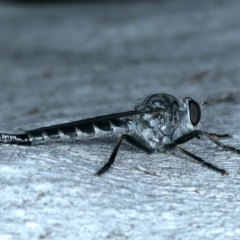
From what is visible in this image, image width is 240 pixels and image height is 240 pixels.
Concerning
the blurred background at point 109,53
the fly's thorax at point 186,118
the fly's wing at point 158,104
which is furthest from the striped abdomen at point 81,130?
the blurred background at point 109,53

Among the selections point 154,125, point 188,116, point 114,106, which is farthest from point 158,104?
point 114,106

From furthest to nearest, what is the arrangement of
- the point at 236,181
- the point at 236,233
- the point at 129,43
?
the point at 129,43
the point at 236,181
the point at 236,233

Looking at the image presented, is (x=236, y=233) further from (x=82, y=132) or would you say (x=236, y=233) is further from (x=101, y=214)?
(x=82, y=132)

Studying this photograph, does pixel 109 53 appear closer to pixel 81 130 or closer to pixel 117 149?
pixel 81 130

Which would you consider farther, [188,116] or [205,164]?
[188,116]

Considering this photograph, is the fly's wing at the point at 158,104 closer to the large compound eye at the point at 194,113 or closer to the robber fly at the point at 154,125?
the robber fly at the point at 154,125

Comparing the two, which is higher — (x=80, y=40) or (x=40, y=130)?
(x=80, y=40)

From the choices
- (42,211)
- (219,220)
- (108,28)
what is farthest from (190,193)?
(108,28)
